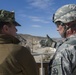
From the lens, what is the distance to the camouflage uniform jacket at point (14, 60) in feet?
10.8

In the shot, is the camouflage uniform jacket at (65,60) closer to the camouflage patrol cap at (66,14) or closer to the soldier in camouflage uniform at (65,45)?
the soldier in camouflage uniform at (65,45)

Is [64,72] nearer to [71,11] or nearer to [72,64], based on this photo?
[72,64]

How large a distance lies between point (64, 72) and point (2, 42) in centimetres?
82

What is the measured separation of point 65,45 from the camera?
3162 mm

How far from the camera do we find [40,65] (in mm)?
6598

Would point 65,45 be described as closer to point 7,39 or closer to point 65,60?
point 65,60

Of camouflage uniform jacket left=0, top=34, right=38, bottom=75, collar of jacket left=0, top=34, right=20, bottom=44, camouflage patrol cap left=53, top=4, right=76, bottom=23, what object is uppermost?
camouflage patrol cap left=53, top=4, right=76, bottom=23

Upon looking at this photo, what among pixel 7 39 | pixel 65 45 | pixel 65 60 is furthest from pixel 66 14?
pixel 7 39

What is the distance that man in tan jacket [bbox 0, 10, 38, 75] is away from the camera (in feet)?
10.8

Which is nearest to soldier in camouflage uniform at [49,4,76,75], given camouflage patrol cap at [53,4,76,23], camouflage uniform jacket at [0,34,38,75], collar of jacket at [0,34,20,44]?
camouflage patrol cap at [53,4,76,23]

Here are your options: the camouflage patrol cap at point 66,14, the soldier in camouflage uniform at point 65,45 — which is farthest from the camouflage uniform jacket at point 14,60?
the camouflage patrol cap at point 66,14

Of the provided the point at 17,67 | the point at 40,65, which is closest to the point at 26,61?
the point at 17,67

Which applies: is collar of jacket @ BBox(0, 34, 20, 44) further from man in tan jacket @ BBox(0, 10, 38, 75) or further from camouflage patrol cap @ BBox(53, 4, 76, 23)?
camouflage patrol cap @ BBox(53, 4, 76, 23)

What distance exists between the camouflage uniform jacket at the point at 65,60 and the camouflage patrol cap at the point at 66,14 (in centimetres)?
26
